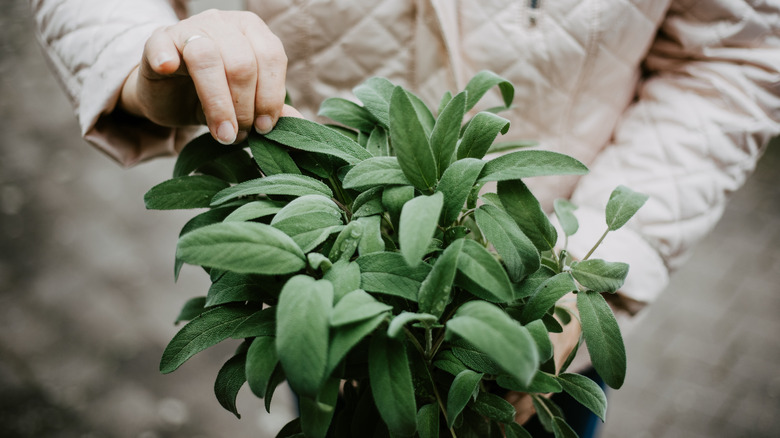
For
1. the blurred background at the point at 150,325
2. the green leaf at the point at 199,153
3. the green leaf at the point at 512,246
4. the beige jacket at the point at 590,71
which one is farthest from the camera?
the blurred background at the point at 150,325

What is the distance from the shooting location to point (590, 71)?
34.8 inches

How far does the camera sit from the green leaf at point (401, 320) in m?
0.38

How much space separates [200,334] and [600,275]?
0.37m

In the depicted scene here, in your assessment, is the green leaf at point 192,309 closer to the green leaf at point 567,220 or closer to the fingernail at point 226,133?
the fingernail at point 226,133

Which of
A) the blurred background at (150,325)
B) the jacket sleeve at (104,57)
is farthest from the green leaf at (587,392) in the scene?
the blurred background at (150,325)

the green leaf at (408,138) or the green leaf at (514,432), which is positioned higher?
the green leaf at (408,138)

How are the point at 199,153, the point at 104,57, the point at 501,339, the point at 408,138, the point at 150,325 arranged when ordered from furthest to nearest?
the point at 150,325 → the point at 104,57 → the point at 199,153 → the point at 408,138 → the point at 501,339

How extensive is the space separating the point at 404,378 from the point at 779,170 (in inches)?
115

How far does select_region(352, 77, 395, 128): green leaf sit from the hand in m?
0.08

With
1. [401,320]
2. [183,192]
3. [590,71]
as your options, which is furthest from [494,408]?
[590,71]

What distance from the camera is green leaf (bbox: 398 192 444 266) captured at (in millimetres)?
393

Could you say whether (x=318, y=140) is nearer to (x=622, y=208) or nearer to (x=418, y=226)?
(x=418, y=226)

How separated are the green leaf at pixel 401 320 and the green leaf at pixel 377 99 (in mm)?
240

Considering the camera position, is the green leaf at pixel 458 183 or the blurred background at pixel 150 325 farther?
the blurred background at pixel 150 325
